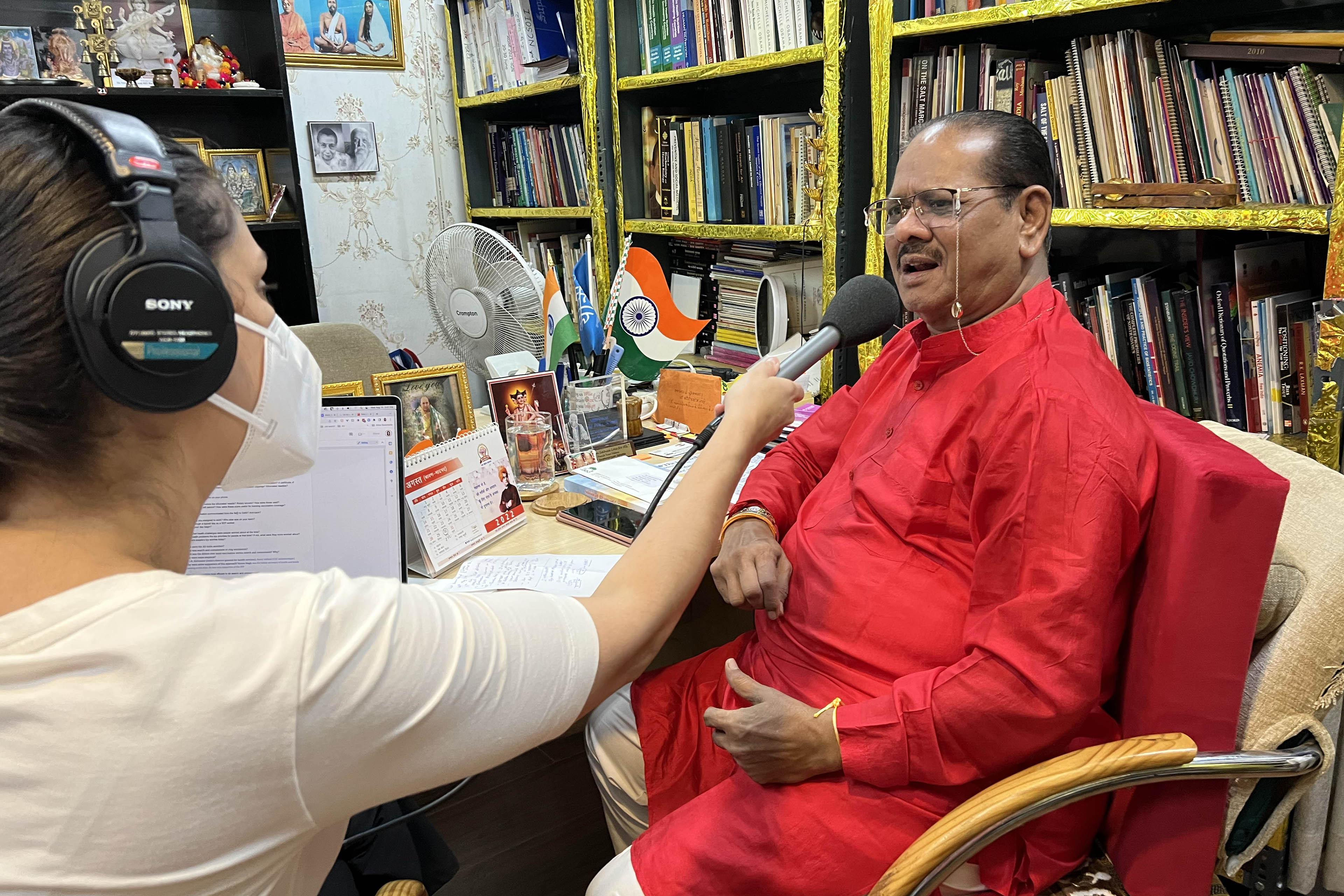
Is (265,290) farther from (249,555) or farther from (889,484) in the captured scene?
(889,484)

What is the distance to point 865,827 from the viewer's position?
109 cm

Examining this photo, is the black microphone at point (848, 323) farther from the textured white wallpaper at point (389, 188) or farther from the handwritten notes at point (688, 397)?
the textured white wallpaper at point (389, 188)

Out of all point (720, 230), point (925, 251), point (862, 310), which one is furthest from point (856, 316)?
point (720, 230)

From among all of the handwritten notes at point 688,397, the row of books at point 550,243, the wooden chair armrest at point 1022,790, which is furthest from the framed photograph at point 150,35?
the wooden chair armrest at point 1022,790

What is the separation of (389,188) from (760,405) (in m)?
3.01

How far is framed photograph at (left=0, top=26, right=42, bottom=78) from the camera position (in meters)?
2.70

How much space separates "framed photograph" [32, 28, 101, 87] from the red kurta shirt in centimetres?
283

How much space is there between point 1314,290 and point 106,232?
197 cm

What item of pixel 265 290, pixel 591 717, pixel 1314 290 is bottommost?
pixel 591 717

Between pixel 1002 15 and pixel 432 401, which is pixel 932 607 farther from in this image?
pixel 1002 15

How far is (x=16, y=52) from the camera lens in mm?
2713

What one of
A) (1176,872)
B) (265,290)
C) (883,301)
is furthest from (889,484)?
(265,290)

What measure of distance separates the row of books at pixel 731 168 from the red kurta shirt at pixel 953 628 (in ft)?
3.98

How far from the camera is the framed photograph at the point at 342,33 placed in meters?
3.30
